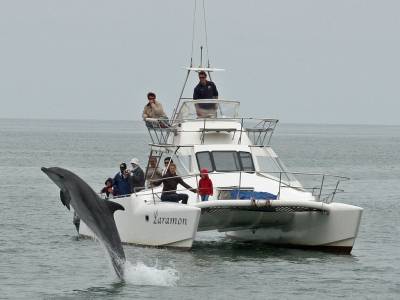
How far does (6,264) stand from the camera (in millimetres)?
25719

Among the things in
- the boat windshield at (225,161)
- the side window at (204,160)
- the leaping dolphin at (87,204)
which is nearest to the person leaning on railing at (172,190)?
the side window at (204,160)

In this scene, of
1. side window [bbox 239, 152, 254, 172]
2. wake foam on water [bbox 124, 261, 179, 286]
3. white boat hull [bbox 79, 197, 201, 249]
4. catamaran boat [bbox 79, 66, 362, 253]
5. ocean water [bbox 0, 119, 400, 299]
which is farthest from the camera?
side window [bbox 239, 152, 254, 172]

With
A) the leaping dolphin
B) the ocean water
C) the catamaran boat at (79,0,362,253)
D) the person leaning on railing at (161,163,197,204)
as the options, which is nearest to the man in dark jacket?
the catamaran boat at (79,0,362,253)

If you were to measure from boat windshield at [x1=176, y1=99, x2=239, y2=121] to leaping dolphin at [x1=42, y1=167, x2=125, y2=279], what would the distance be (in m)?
10.7

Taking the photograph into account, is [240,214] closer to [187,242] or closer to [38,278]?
[187,242]

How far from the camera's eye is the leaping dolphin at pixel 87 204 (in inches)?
773

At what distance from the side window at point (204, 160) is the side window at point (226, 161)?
0.54 feet

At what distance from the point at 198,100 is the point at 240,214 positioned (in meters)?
4.47

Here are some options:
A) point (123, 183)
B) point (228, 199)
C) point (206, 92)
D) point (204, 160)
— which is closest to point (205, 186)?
point (228, 199)

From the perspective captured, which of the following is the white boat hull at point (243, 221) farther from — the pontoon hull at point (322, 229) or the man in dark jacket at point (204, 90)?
the man in dark jacket at point (204, 90)

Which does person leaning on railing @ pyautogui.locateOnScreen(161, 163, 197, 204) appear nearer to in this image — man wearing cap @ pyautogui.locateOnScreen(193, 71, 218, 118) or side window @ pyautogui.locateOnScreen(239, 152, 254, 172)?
side window @ pyautogui.locateOnScreen(239, 152, 254, 172)

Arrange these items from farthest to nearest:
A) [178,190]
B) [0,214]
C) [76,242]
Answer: [0,214] → [76,242] → [178,190]


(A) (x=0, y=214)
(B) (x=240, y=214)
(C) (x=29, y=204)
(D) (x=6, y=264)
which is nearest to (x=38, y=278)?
(D) (x=6, y=264)

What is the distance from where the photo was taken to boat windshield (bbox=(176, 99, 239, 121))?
3053 centimetres
